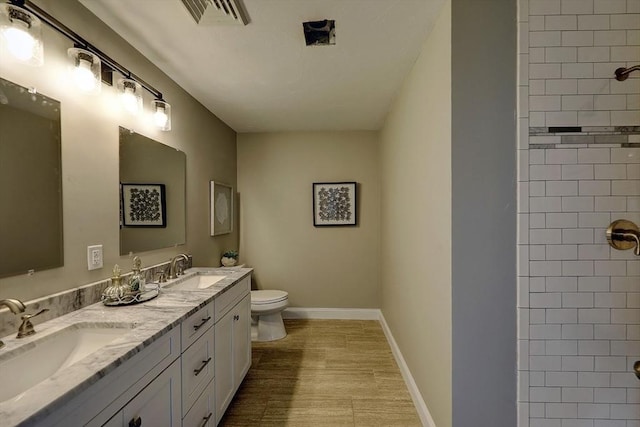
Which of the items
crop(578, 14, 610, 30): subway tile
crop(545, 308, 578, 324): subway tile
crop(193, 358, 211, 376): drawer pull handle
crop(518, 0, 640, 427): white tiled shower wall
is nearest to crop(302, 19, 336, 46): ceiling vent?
crop(518, 0, 640, 427): white tiled shower wall

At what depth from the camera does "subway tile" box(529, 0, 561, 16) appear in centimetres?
122

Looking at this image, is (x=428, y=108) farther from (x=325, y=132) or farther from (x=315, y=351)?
(x=315, y=351)

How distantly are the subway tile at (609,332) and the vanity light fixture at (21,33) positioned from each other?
2.55 meters

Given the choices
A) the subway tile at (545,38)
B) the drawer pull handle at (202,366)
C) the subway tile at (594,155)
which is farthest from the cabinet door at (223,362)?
the subway tile at (545,38)

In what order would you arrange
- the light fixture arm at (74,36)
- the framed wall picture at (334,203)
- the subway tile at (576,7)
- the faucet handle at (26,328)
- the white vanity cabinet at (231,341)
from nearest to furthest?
the faucet handle at (26,328), the light fixture arm at (74,36), the subway tile at (576,7), the white vanity cabinet at (231,341), the framed wall picture at (334,203)

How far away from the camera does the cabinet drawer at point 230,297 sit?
1.66 m

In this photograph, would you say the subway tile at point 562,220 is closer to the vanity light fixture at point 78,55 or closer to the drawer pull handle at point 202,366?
the drawer pull handle at point 202,366

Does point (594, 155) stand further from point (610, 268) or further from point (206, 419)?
point (206, 419)

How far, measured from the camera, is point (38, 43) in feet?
3.61

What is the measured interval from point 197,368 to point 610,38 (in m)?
2.39

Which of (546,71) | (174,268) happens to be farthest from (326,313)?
(546,71)

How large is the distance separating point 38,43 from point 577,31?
2.21m

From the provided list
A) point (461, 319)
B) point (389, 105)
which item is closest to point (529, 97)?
point (461, 319)

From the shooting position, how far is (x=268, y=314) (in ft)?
9.34
